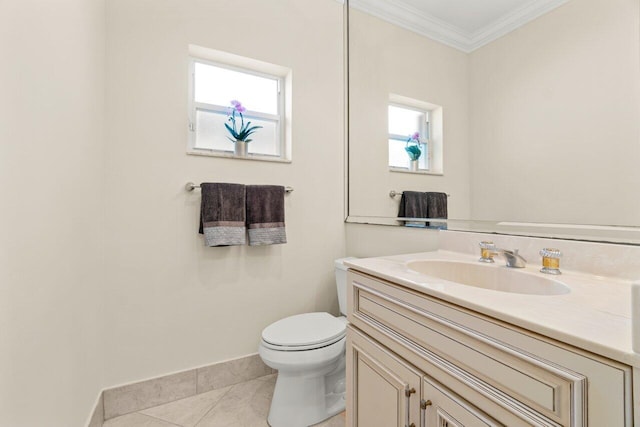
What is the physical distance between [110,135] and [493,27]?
177 centimetres

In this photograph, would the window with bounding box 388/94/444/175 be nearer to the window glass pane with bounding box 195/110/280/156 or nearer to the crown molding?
the crown molding

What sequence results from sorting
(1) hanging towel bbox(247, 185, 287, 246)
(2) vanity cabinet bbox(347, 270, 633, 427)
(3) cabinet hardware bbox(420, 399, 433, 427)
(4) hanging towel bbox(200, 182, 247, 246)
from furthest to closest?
(1) hanging towel bbox(247, 185, 287, 246), (4) hanging towel bbox(200, 182, 247, 246), (3) cabinet hardware bbox(420, 399, 433, 427), (2) vanity cabinet bbox(347, 270, 633, 427)

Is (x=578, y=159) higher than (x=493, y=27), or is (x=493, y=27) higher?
(x=493, y=27)

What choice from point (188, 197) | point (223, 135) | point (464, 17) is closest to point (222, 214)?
point (188, 197)

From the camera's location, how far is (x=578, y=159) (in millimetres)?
862

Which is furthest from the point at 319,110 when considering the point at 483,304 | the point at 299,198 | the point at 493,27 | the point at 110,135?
the point at 483,304

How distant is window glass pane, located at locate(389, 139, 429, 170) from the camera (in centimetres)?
141

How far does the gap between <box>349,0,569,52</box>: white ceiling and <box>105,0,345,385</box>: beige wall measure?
0.61 m

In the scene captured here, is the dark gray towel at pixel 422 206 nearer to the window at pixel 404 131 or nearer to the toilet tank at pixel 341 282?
the window at pixel 404 131

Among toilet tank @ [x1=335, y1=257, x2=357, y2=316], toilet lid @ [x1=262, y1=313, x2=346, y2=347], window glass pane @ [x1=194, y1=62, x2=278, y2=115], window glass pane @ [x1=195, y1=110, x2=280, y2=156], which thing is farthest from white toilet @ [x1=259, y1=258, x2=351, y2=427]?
window glass pane @ [x1=194, y1=62, x2=278, y2=115]

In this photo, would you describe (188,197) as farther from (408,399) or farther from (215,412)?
(408,399)

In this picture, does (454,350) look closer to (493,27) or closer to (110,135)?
(493,27)

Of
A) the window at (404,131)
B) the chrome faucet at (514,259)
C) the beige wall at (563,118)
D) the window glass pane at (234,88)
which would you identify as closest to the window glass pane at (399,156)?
the window at (404,131)

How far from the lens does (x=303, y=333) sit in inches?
52.9
